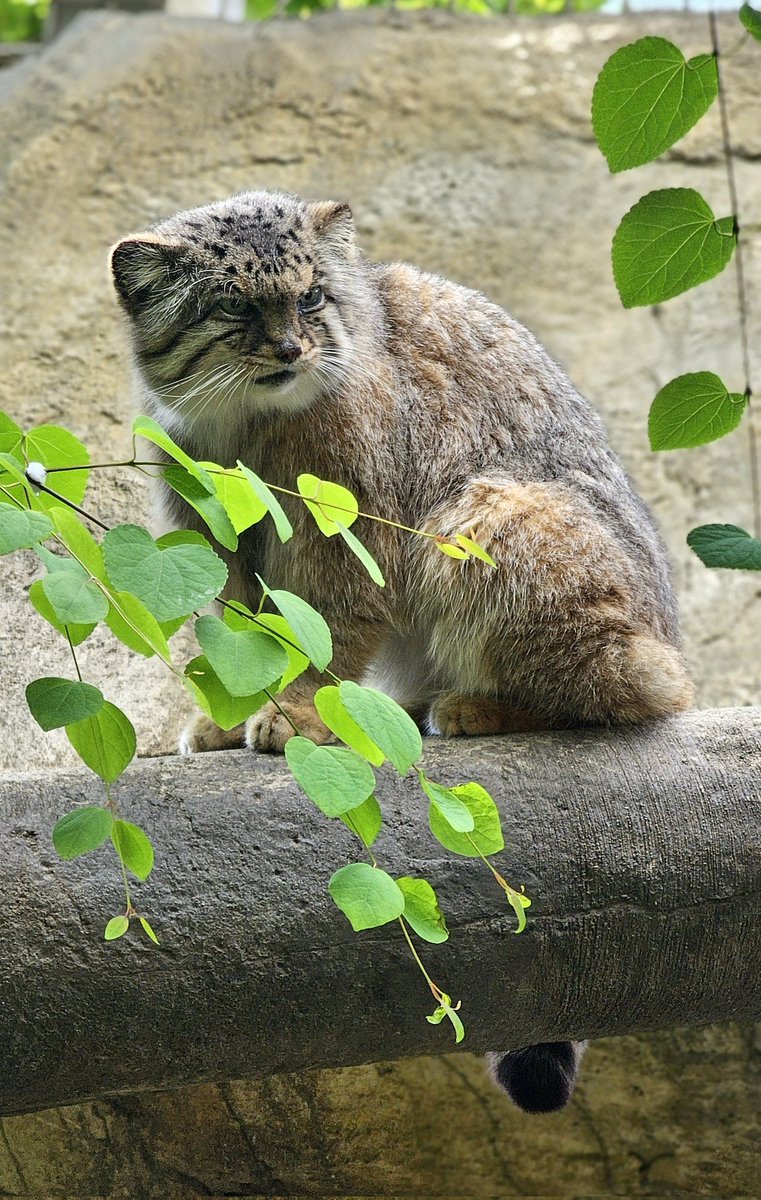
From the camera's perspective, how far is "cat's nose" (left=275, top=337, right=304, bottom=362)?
3.67 m

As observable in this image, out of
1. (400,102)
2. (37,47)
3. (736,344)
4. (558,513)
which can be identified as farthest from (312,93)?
(558,513)

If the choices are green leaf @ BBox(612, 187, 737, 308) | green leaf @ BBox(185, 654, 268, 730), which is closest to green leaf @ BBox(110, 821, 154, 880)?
green leaf @ BBox(185, 654, 268, 730)

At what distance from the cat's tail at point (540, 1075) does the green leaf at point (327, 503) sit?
5.86 feet

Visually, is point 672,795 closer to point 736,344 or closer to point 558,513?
point 558,513

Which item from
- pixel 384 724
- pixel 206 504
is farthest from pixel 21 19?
pixel 384 724

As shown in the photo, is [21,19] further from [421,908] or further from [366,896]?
[366,896]

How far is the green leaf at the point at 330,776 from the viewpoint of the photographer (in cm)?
204

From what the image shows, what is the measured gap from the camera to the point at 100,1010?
2812 millimetres

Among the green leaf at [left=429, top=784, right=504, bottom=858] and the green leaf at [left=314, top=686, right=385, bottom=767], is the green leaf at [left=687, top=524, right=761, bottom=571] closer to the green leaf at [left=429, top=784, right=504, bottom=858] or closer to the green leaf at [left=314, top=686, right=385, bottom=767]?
the green leaf at [left=429, top=784, right=504, bottom=858]

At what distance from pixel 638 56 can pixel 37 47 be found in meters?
6.65

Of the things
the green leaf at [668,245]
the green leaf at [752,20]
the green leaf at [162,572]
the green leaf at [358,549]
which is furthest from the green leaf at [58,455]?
the green leaf at [752,20]

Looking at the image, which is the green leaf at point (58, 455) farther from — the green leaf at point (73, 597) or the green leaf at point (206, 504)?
the green leaf at point (73, 597)

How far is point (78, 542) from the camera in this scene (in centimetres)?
206

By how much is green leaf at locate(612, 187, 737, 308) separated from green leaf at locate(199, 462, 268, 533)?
0.70 meters
